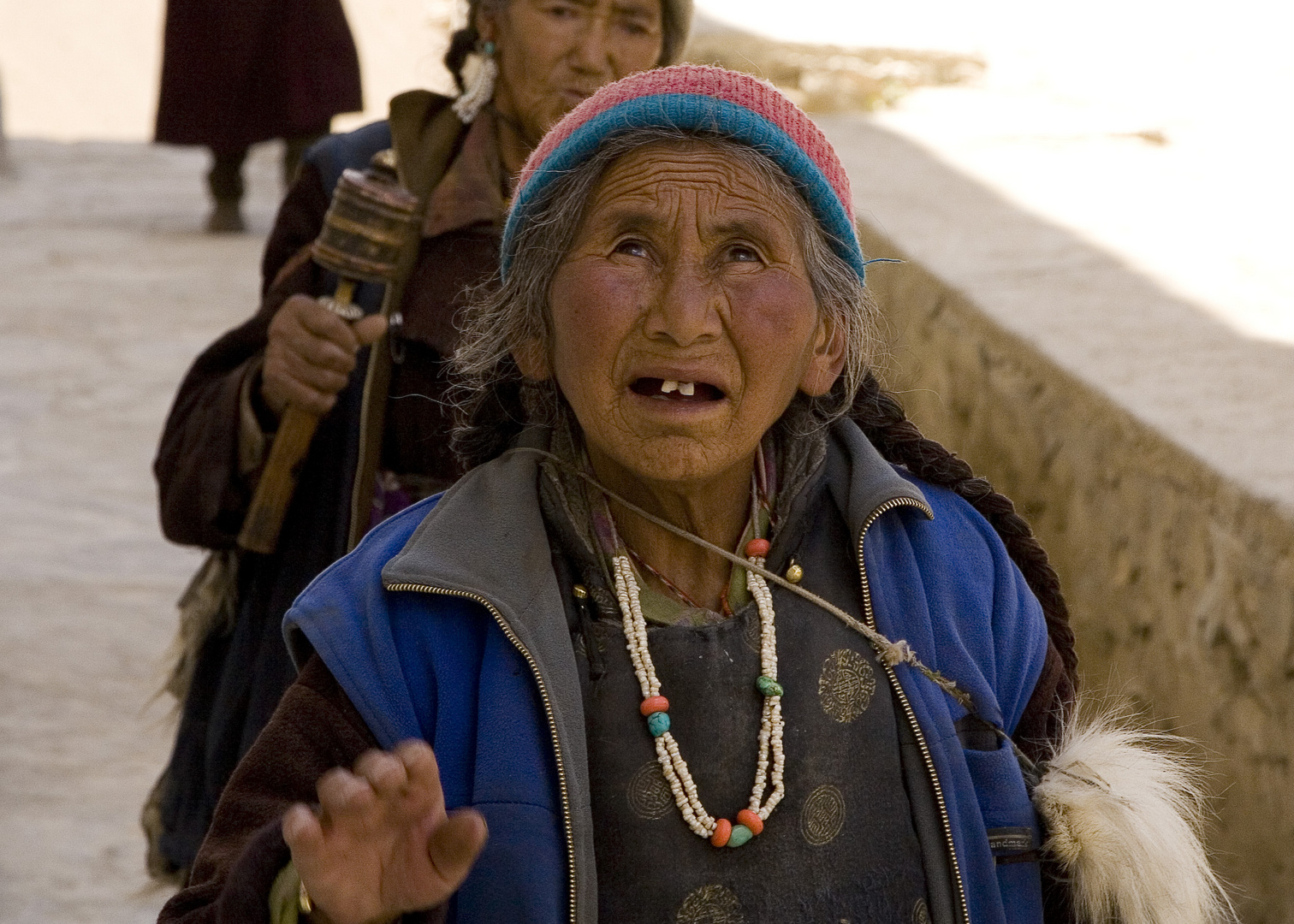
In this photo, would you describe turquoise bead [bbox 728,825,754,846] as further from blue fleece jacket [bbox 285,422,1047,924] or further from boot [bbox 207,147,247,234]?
boot [bbox 207,147,247,234]

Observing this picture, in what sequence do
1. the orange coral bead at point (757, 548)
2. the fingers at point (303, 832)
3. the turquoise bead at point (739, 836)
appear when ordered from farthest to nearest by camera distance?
the orange coral bead at point (757, 548) → the turquoise bead at point (739, 836) → the fingers at point (303, 832)

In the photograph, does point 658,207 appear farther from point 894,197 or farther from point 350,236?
point 894,197

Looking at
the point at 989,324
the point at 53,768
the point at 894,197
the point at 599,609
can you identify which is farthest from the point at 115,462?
the point at 599,609

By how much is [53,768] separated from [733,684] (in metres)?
2.73

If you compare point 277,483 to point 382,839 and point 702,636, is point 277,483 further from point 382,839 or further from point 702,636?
point 382,839

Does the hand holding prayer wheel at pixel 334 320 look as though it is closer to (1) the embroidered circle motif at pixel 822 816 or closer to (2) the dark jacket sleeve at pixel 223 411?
(2) the dark jacket sleeve at pixel 223 411

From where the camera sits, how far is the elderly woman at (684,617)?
1.67 m

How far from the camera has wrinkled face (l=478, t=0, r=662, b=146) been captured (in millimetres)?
2740

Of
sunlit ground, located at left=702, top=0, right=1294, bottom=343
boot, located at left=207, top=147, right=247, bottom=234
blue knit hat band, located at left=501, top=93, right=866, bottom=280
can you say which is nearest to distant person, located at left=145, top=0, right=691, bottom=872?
blue knit hat band, located at left=501, top=93, right=866, bottom=280

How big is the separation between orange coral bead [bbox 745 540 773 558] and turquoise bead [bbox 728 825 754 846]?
0.32 metres

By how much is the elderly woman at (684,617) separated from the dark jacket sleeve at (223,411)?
81 cm

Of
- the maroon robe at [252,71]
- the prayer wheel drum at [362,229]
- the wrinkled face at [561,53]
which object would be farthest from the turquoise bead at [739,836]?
the maroon robe at [252,71]

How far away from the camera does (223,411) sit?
8.52ft

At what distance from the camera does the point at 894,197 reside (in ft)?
14.2
